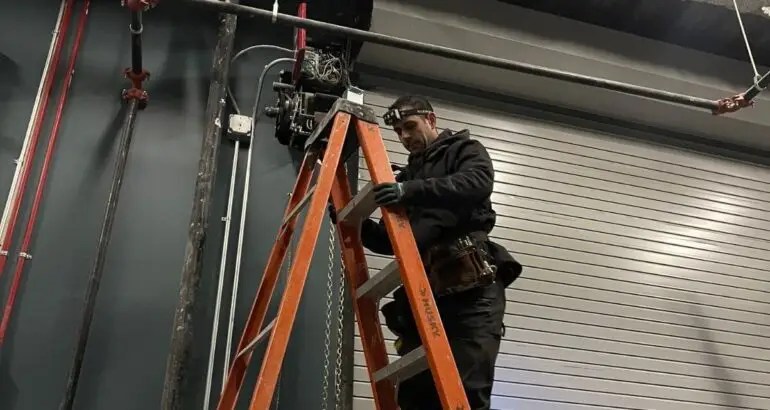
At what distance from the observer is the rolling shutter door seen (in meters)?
3.80

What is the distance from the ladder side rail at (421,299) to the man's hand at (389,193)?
4 cm

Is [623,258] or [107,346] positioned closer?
[107,346]

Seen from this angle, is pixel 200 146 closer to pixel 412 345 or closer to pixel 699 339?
pixel 412 345

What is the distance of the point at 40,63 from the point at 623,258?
12.2 feet

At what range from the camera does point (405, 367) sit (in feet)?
6.54

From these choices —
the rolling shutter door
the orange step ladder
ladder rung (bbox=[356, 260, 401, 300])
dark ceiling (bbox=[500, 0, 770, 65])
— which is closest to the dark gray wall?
the rolling shutter door

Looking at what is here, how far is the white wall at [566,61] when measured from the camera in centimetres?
399

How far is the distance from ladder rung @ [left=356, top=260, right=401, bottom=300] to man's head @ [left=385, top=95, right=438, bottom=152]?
0.62 metres

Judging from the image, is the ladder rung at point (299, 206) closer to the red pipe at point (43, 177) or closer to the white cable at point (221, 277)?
the white cable at point (221, 277)

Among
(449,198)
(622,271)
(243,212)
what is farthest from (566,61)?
(449,198)

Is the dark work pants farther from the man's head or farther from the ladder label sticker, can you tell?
the man's head

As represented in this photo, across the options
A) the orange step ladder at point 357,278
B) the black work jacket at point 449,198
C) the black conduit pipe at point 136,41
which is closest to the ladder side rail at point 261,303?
the orange step ladder at point 357,278

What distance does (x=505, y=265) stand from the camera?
7.63ft

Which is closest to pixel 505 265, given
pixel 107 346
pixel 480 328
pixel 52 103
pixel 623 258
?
pixel 480 328
